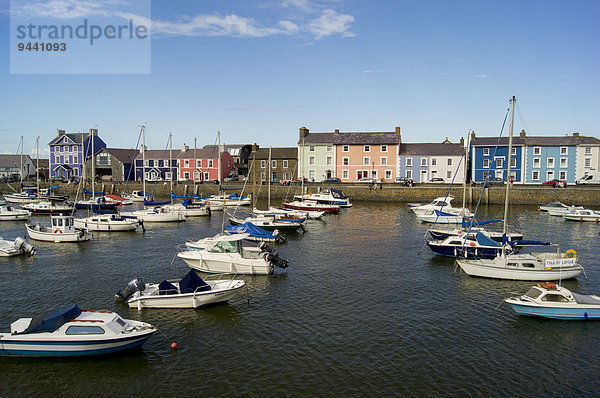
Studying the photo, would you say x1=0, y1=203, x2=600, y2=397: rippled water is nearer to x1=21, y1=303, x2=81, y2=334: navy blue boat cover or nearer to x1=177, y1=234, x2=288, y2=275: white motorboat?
x1=177, y1=234, x2=288, y2=275: white motorboat

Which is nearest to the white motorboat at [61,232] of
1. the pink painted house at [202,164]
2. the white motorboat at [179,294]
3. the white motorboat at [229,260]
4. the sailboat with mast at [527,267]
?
the white motorboat at [229,260]

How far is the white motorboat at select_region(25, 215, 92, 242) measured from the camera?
121ft

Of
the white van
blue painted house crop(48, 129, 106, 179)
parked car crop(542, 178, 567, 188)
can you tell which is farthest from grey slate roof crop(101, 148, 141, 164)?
the white van

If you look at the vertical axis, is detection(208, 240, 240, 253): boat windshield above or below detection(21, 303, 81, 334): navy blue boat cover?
above

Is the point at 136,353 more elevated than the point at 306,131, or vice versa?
the point at 306,131

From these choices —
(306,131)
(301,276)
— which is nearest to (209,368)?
(301,276)

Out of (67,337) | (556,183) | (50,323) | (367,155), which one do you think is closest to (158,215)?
(50,323)

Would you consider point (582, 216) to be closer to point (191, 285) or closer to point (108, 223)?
point (191, 285)

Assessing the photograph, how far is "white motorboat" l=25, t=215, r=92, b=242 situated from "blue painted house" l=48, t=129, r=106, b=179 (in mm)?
70045

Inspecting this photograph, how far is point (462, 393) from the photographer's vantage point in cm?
1429

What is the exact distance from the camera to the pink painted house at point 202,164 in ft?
311

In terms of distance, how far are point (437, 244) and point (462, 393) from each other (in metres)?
18.2

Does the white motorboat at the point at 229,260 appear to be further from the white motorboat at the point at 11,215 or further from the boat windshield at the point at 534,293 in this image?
the white motorboat at the point at 11,215

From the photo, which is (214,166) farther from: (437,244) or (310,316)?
(310,316)
